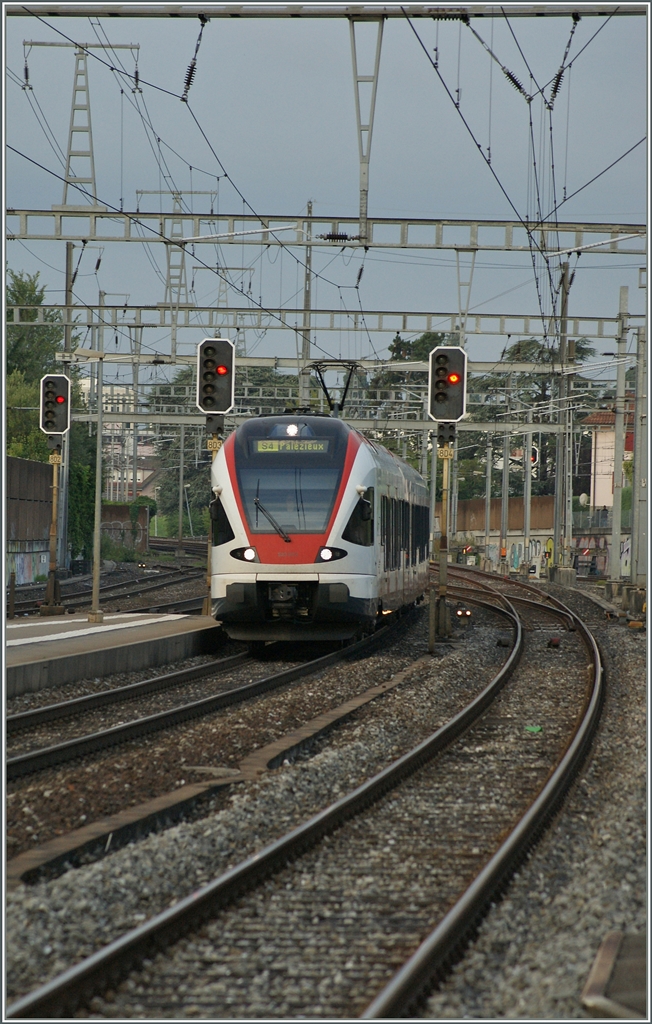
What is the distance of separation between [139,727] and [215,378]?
7.52m

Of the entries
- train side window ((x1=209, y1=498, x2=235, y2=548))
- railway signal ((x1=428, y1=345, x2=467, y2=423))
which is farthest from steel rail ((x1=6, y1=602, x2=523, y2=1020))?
railway signal ((x1=428, y1=345, x2=467, y2=423))

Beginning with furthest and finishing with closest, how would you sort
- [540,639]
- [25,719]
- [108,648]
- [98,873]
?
[540,639], [108,648], [25,719], [98,873]

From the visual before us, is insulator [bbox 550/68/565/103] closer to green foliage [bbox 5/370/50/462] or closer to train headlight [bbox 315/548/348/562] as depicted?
train headlight [bbox 315/548/348/562]

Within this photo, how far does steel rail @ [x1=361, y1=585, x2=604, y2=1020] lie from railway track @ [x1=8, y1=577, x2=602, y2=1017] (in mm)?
11

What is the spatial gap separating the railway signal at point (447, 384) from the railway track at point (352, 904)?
7359 millimetres

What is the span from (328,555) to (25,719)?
5597 millimetres

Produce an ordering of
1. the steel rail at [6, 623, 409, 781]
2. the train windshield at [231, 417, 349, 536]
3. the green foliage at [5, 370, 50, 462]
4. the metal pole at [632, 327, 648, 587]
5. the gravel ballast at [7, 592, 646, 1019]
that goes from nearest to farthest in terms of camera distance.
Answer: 1. the gravel ballast at [7, 592, 646, 1019]
2. the steel rail at [6, 623, 409, 781]
3. the train windshield at [231, 417, 349, 536]
4. the metal pole at [632, 327, 648, 587]
5. the green foliage at [5, 370, 50, 462]

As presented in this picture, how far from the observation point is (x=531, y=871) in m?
6.75

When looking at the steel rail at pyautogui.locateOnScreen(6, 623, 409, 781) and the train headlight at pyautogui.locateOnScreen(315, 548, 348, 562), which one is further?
the train headlight at pyautogui.locateOnScreen(315, 548, 348, 562)

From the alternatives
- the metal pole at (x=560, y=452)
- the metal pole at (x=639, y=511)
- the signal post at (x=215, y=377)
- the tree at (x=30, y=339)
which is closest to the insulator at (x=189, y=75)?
the signal post at (x=215, y=377)

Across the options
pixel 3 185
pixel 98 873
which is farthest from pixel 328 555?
pixel 98 873

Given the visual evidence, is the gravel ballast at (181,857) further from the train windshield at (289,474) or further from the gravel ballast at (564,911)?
the train windshield at (289,474)

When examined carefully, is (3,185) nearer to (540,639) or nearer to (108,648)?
(108,648)

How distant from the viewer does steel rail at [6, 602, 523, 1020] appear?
14.9 ft
